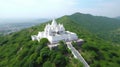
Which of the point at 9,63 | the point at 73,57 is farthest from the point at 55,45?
the point at 9,63

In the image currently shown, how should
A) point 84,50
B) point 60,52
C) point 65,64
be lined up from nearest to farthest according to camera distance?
point 65,64 < point 60,52 < point 84,50

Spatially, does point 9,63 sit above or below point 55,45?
below

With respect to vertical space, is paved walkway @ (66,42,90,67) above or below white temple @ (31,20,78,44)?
below

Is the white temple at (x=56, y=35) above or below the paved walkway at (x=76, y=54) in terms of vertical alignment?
above

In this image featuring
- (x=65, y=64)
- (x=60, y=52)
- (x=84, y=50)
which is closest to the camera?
(x=65, y=64)

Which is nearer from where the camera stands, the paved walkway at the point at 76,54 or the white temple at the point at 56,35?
the paved walkway at the point at 76,54

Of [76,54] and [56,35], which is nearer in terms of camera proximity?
[76,54]

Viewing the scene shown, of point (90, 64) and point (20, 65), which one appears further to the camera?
point (20, 65)

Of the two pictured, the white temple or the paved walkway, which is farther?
the white temple

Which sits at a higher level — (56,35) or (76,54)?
(56,35)

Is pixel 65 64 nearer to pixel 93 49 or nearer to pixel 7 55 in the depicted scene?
pixel 93 49
